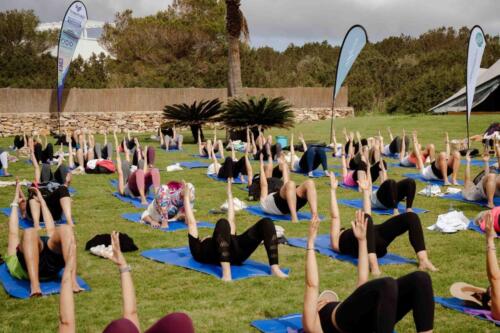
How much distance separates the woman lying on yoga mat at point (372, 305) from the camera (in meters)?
3.80

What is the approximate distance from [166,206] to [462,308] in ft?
14.8

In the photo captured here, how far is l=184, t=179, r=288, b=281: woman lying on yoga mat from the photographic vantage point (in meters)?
6.14

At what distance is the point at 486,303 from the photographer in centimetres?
509

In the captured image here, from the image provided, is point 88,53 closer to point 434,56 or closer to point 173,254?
point 434,56

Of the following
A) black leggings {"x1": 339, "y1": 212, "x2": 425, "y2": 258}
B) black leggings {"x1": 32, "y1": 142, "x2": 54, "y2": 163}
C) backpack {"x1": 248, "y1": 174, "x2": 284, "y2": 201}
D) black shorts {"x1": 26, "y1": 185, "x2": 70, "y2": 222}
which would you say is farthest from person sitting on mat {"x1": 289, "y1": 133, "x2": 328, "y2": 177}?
black leggings {"x1": 339, "y1": 212, "x2": 425, "y2": 258}

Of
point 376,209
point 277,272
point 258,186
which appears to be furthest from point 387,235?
point 258,186

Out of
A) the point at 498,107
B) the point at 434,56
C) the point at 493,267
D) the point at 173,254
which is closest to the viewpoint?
the point at 493,267

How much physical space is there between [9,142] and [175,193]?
53.0 ft

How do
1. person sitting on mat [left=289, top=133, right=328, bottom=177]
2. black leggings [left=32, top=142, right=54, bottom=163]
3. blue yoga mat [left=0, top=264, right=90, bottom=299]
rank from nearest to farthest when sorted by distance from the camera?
blue yoga mat [left=0, top=264, right=90, bottom=299] → person sitting on mat [left=289, top=133, right=328, bottom=177] → black leggings [left=32, top=142, right=54, bottom=163]

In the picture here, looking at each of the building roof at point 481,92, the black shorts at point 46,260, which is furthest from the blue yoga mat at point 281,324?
the building roof at point 481,92

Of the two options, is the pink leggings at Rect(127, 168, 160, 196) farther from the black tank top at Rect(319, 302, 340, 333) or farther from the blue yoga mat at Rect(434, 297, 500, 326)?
the black tank top at Rect(319, 302, 340, 333)

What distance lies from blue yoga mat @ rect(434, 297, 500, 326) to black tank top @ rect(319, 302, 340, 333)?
54.5 inches

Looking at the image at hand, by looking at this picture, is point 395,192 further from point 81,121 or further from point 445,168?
point 81,121

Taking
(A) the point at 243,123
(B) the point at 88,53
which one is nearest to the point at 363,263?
(A) the point at 243,123
